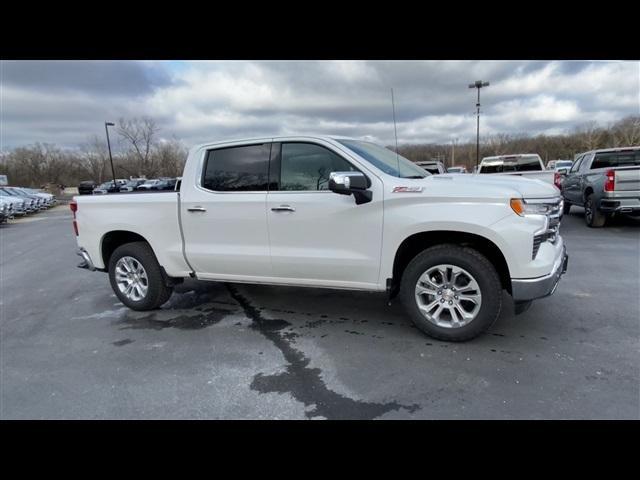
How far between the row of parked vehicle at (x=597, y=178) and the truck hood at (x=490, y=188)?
4810 mm

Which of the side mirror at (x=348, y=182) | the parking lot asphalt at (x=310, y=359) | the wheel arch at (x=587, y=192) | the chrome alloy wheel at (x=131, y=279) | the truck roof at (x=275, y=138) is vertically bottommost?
the parking lot asphalt at (x=310, y=359)

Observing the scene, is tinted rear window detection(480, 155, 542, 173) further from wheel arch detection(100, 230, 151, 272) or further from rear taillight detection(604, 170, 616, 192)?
wheel arch detection(100, 230, 151, 272)

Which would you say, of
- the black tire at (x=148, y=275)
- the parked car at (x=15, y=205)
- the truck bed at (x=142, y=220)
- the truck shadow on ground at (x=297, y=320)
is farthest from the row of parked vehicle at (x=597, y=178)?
the parked car at (x=15, y=205)

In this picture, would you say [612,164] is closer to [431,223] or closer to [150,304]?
[431,223]

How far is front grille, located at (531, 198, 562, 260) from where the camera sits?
3.27m

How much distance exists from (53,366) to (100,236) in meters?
1.78

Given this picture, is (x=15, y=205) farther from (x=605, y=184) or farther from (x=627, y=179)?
(x=627, y=179)

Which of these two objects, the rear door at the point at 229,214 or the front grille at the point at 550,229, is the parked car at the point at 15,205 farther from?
the front grille at the point at 550,229

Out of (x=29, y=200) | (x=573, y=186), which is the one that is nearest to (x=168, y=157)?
(x=29, y=200)

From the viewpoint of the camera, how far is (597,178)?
30.4 ft

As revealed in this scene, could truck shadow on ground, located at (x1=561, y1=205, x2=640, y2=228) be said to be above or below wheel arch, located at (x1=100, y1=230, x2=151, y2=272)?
below

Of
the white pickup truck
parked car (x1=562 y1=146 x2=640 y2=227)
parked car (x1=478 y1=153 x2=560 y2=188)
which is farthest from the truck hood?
parked car (x1=478 y1=153 x2=560 y2=188)

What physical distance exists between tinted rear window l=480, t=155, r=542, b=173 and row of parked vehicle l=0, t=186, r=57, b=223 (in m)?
20.2

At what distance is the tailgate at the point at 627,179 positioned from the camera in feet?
27.4
